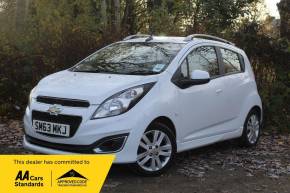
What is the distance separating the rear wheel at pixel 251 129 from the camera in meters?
8.27

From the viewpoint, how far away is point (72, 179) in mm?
3369

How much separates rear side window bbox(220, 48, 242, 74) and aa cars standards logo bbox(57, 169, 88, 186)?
15.6ft

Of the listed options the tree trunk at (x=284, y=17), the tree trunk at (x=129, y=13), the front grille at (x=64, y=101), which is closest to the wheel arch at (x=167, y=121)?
the front grille at (x=64, y=101)

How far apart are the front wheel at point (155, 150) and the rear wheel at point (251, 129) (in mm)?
2110

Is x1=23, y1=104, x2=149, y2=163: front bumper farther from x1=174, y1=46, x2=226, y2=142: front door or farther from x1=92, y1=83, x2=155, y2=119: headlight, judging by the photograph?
x1=174, y1=46, x2=226, y2=142: front door

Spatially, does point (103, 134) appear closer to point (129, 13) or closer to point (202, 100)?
point (202, 100)

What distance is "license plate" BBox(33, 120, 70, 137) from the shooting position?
591 centimetres

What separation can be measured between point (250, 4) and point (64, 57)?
13.5 meters

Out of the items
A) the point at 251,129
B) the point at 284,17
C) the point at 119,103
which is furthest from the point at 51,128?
the point at 284,17

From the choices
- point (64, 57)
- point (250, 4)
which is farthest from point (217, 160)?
point (250, 4)

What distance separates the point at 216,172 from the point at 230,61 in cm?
201

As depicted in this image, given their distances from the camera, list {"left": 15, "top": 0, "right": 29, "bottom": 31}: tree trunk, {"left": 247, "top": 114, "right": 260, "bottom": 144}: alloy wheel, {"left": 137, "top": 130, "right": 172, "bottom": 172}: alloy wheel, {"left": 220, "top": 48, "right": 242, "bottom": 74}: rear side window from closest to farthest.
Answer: {"left": 137, "top": 130, "right": 172, "bottom": 172}: alloy wheel, {"left": 220, "top": 48, "right": 242, "bottom": 74}: rear side window, {"left": 247, "top": 114, "right": 260, "bottom": 144}: alloy wheel, {"left": 15, "top": 0, "right": 29, "bottom": 31}: tree trunk

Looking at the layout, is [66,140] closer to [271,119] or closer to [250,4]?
[271,119]

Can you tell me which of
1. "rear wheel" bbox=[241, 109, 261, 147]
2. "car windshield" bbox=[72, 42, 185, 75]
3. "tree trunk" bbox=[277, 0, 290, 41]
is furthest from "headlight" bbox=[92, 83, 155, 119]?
"tree trunk" bbox=[277, 0, 290, 41]
